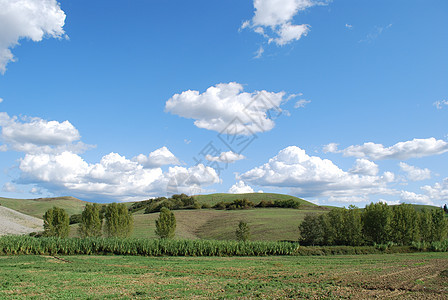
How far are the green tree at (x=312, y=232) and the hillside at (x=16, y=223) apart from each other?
67040mm

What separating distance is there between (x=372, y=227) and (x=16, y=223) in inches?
3643

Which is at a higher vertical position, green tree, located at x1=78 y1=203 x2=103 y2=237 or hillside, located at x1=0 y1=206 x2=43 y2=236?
green tree, located at x1=78 y1=203 x2=103 y2=237

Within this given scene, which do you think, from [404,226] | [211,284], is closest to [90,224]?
[211,284]

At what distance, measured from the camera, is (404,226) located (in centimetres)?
6269

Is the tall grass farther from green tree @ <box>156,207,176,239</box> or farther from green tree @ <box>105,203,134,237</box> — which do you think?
green tree @ <box>105,203,134,237</box>

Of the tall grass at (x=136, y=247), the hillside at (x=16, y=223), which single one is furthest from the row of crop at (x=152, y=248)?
the hillside at (x=16, y=223)

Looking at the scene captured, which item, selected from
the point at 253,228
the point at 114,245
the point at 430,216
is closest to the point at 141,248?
the point at 114,245

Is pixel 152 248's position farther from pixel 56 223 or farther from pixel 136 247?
pixel 56 223

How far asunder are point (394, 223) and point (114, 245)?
5002 centimetres

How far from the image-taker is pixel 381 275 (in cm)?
2478

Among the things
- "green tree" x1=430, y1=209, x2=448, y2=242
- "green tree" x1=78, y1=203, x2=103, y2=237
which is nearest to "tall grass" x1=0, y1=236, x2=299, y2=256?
"green tree" x1=78, y1=203, x2=103, y2=237

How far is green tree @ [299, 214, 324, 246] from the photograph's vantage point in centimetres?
5954

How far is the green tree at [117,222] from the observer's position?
60000 millimetres

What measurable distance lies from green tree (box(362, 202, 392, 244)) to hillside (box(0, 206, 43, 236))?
78.3 meters
